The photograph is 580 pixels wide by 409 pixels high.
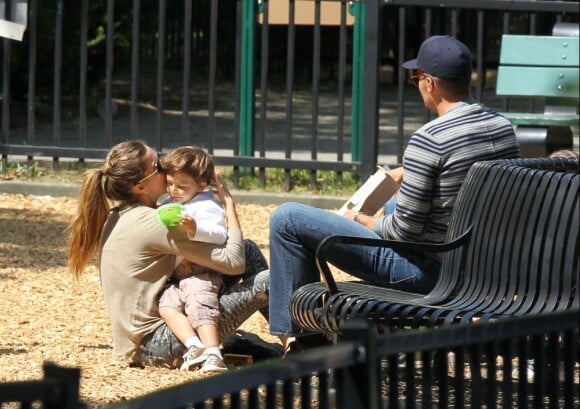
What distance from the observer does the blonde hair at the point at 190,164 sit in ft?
15.5

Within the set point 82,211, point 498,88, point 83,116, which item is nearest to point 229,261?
point 82,211

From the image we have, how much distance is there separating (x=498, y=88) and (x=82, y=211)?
4.01 m

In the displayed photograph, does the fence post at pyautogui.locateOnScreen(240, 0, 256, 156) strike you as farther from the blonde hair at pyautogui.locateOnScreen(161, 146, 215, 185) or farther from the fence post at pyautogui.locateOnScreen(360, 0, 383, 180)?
the blonde hair at pyautogui.locateOnScreen(161, 146, 215, 185)

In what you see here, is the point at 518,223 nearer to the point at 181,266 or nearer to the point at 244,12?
the point at 181,266

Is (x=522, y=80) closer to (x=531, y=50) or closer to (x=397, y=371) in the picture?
(x=531, y=50)

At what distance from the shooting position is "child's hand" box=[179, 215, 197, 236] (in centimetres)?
454

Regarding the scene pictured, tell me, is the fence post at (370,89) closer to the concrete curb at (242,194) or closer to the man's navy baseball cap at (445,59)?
the concrete curb at (242,194)

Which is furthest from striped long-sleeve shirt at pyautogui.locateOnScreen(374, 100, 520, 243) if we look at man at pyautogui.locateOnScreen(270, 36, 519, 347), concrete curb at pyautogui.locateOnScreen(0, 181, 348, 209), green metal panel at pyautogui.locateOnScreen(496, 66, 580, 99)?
concrete curb at pyautogui.locateOnScreen(0, 181, 348, 209)

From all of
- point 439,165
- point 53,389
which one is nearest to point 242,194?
point 439,165

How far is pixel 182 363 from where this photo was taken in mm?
4695

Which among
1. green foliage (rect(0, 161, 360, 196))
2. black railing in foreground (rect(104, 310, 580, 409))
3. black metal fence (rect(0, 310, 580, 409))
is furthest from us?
green foliage (rect(0, 161, 360, 196))

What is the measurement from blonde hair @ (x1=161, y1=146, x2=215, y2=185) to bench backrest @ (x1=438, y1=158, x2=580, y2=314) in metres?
0.99

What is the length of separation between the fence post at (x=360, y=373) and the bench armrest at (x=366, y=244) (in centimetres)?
203

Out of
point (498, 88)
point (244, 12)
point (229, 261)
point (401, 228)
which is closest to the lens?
point (401, 228)
